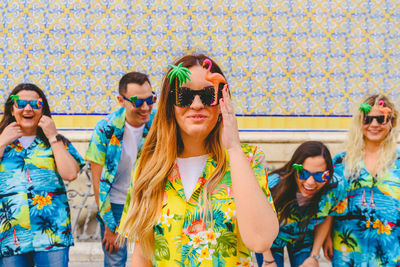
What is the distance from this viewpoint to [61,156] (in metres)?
3.08

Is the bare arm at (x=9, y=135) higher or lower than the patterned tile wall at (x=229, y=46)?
lower

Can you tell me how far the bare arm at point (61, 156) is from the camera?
3.06 meters

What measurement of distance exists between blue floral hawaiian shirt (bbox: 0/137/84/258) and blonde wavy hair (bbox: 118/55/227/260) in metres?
1.43

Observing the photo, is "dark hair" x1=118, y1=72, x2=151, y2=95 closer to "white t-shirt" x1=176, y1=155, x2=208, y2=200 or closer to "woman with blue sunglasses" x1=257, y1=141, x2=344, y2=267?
"woman with blue sunglasses" x1=257, y1=141, x2=344, y2=267

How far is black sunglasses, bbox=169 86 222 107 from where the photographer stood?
157 cm

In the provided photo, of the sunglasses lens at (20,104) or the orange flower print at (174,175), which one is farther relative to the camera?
the sunglasses lens at (20,104)

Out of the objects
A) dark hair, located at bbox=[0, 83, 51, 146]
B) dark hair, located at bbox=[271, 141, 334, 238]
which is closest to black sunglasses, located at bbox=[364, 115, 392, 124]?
dark hair, located at bbox=[271, 141, 334, 238]

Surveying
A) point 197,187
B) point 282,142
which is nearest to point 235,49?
point 282,142

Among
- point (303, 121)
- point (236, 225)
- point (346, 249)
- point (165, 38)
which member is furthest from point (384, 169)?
point (165, 38)

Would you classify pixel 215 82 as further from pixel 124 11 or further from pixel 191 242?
pixel 124 11

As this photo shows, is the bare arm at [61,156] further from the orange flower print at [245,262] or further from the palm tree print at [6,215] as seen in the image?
the orange flower print at [245,262]

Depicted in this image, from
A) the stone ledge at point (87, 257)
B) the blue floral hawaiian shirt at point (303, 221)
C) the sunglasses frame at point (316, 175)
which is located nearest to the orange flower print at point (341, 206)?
the blue floral hawaiian shirt at point (303, 221)

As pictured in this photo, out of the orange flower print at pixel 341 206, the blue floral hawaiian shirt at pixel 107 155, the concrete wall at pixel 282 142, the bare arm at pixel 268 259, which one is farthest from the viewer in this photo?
the concrete wall at pixel 282 142

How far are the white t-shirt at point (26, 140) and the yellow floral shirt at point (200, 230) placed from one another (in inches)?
72.0
